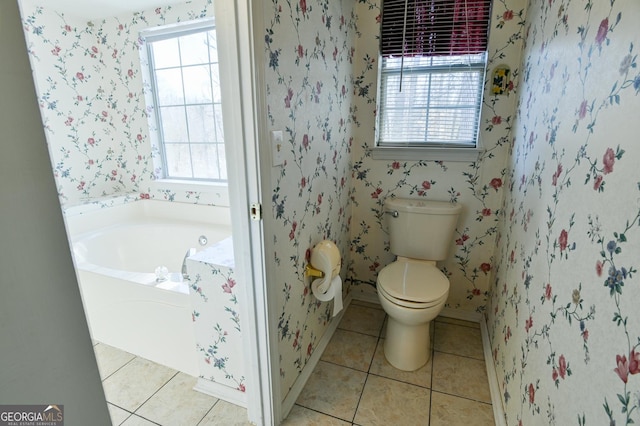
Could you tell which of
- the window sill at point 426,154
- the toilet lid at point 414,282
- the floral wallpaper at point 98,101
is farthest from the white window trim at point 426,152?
the floral wallpaper at point 98,101

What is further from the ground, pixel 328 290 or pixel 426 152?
pixel 426 152

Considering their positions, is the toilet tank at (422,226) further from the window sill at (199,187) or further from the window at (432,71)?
the window sill at (199,187)

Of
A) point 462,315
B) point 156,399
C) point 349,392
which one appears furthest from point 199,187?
point 462,315

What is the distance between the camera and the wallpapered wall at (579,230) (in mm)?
632

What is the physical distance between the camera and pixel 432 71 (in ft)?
6.45

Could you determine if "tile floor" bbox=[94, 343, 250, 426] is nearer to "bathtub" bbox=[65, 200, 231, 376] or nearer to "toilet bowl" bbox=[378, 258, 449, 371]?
"bathtub" bbox=[65, 200, 231, 376]

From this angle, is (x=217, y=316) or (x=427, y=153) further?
(x=427, y=153)

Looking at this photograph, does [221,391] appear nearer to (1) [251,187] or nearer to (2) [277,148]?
(1) [251,187]

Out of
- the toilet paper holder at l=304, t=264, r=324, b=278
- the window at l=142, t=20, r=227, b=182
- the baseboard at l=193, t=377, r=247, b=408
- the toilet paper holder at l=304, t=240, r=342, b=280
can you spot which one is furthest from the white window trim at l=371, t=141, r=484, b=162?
the baseboard at l=193, t=377, r=247, b=408

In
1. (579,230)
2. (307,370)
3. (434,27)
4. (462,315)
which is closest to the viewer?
(579,230)

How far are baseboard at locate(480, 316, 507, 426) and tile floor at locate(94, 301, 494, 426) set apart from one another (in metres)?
0.03

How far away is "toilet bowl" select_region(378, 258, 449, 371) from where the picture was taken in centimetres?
164

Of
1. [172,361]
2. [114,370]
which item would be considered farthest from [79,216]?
[172,361]

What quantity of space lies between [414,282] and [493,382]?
1.96ft
